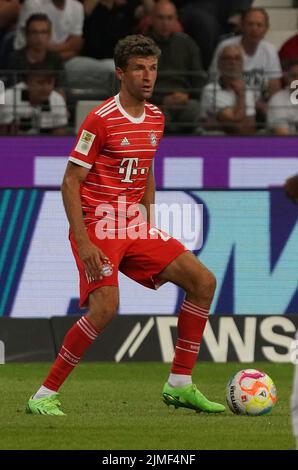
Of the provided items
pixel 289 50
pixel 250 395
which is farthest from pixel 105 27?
pixel 250 395

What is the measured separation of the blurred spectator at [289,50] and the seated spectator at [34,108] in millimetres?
2588

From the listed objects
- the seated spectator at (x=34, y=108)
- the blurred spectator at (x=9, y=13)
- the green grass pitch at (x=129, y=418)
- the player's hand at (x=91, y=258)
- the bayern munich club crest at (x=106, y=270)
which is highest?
the blurred spectator at (x=9, y=13)

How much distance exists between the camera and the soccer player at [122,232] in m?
8.51

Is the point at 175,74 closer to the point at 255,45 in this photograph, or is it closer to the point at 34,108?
the point at 255,45

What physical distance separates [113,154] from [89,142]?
235mm

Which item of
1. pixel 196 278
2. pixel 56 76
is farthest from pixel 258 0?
pixel 196 278

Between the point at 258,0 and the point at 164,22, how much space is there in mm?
2109

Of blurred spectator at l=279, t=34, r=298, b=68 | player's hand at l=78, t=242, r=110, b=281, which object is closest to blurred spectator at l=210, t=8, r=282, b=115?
blurred spectator at l=279, t=34, r=298, b=68

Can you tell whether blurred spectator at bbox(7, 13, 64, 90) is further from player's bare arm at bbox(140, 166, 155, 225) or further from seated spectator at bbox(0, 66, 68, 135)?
player's bare arm at bbox(140, 166, 155, 225)

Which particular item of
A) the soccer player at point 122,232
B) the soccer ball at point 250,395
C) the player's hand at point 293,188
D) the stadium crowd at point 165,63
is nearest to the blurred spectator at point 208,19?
the stadium crowd at point 165,63

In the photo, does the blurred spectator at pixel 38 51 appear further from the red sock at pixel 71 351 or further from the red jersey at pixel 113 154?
the red sock at pixel 71 351

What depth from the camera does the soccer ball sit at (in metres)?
8.56

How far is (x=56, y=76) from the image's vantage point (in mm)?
13797
